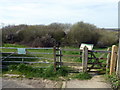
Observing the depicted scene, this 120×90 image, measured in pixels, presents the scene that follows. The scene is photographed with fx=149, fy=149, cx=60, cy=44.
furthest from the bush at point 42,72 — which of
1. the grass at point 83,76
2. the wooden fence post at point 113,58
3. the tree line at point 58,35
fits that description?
the tree line at point 58,35

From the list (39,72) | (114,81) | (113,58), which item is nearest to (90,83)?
(114,81)

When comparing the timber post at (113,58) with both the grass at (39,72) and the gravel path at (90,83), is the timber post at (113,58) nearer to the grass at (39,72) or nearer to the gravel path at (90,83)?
the gravel path at (90,83)

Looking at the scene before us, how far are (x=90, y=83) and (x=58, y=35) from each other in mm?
14191

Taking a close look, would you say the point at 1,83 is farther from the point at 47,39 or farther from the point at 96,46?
the point at 96,46

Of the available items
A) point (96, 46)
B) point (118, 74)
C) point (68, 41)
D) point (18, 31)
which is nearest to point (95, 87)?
point (118, 74)

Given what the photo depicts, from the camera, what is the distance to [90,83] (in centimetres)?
546

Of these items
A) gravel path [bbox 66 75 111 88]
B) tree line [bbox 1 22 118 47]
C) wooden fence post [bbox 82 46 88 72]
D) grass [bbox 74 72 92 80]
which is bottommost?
gravel path [bbox 66 75 111 88]

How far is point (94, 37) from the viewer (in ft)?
64.4

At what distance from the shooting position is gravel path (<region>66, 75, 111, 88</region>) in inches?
205

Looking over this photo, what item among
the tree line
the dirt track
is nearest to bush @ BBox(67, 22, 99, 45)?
the tree line

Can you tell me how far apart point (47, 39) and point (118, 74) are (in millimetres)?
13548

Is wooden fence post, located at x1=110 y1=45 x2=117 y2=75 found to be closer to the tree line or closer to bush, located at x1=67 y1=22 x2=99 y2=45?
the tree line

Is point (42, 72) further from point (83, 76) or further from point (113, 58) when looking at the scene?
point (113, 58)

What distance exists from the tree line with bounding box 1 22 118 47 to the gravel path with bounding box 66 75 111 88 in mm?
12721
